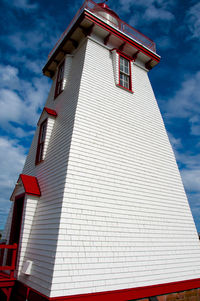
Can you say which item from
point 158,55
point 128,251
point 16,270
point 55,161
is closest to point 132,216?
point 128,251

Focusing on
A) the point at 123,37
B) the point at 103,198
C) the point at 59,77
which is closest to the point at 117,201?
the point at 103,198

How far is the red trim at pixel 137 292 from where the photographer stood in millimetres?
4984

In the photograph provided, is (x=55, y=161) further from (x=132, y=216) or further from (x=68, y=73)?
(x=68, y=73)

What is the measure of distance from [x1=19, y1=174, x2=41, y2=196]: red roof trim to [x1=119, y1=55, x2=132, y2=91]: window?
5.66m

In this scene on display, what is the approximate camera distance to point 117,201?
263 inches

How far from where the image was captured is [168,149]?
975cm

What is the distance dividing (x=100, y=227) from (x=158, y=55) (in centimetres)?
969

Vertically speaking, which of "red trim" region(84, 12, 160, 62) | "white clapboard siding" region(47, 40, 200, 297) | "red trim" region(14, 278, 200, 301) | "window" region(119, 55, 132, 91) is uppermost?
"red trim" region(84, 12, 160, 62)

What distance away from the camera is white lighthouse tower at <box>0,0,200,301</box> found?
5457 mm

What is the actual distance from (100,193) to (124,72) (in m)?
6.27

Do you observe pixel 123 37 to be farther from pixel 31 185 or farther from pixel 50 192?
pixel 50 192

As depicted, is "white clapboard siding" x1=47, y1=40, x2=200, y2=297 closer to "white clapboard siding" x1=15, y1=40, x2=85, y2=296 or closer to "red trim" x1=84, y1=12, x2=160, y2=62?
"white clapboard siding" x1=15, y1=40, x2=85, y2=296

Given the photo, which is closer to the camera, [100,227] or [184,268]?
[100,227]

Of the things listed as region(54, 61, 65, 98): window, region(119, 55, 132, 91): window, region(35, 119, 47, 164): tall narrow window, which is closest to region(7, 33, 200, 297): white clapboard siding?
region(35, 119, 47, 164): tall narrow window
